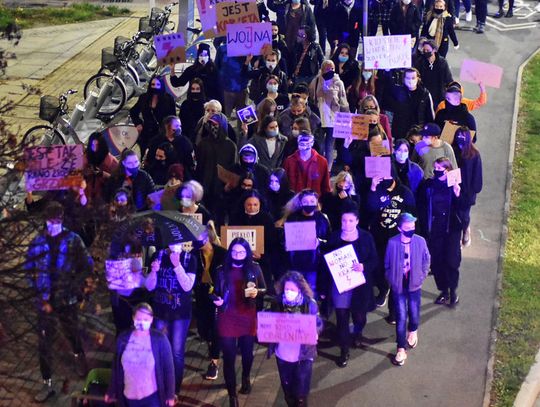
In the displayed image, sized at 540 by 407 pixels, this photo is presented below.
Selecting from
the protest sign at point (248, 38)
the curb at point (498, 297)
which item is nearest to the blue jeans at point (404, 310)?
the curb at point (498, 297)

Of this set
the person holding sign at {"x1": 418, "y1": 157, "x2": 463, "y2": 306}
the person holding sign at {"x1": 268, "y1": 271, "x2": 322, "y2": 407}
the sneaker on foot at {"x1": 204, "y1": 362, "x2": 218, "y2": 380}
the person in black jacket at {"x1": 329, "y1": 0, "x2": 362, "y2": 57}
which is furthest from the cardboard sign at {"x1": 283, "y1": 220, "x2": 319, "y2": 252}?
the person in black jacket at {"x1": 329, "y1": 0, "x2": 362, "y2": 57}

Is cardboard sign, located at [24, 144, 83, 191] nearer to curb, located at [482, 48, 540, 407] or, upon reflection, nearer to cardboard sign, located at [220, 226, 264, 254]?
cardboard sign, located at [220, 226, 264, 254]

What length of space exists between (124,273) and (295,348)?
172 centimetres

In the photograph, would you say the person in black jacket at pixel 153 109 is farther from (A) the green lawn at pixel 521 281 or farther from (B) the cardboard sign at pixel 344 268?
(A) the green lawn at pixel 521 281

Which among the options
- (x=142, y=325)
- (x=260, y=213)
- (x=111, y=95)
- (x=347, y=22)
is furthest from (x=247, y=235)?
(x=347, y=22)

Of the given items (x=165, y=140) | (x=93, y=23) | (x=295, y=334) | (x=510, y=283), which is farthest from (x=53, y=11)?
(x=295, y=334)

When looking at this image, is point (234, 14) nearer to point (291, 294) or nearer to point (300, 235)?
point (300, 235)

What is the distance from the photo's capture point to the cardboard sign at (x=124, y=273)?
9.06 metres

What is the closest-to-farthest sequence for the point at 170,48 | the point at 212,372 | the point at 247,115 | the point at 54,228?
1. the point at 54,228
2. the point at 212,372
3. the point at 247,115
4. the point at 170,48

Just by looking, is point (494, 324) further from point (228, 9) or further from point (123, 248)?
point (228, 9)

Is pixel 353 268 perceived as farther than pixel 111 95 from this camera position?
No

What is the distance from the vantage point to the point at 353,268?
413 inches

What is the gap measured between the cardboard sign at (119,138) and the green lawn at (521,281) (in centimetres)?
506

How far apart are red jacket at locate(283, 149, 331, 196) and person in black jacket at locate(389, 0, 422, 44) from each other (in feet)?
23.8
